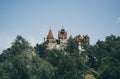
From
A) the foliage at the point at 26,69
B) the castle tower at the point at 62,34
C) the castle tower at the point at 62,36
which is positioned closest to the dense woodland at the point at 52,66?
the foliage at the point at 26,69

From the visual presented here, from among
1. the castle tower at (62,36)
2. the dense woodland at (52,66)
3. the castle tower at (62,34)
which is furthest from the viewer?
the castle tower at (62,34)

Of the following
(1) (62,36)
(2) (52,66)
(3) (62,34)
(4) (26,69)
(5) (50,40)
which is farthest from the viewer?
(3) (62,34)

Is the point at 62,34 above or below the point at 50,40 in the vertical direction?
above

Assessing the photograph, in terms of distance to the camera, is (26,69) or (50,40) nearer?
(26,69)

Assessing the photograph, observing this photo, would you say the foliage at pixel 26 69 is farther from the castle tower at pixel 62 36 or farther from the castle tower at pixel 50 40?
the castle tower at pixel 62 36

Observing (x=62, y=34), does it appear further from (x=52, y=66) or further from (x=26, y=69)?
(x=26, y=69)

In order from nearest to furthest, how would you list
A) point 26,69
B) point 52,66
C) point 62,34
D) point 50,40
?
point 26,69, point 52,66, point 50,40, point 62,34

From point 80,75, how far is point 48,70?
8.32 meters

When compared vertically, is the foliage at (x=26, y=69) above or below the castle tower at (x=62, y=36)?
below

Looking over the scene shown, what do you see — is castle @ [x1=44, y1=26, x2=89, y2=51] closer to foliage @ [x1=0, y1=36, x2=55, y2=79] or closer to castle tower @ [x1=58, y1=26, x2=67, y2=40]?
castle tower @ [x1=58, y1=26, x2=67, y2=40]

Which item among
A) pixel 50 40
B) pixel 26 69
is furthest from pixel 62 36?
pixel 26 69

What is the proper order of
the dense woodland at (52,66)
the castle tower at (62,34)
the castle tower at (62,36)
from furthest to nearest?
the castle tower at (62,34)
the castle tower at (62,36)
the dense woodland at (52,66)

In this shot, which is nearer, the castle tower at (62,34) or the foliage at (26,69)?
A: the foliage at (26,69)

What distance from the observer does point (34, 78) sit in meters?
58.0
